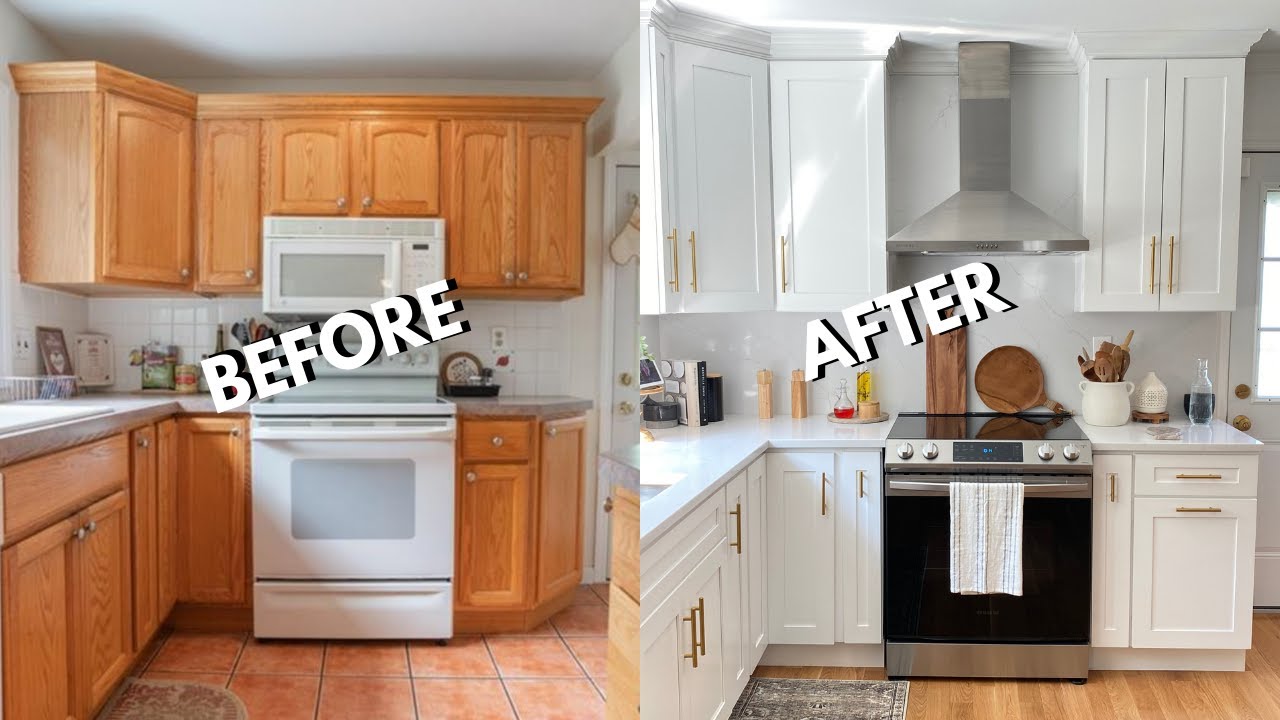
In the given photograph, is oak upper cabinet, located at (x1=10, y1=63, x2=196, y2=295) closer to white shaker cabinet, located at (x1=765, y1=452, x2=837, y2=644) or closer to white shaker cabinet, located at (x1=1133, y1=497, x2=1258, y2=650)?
white shaker cabinet, located at (x1=765, y1=452, x2=837, y2=644)

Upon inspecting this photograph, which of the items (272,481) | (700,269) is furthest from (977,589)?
(272,481)

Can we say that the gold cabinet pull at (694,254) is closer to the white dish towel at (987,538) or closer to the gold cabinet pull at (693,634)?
the white dish towel at (987,538)

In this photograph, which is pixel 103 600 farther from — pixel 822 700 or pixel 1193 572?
pixel 1193 572

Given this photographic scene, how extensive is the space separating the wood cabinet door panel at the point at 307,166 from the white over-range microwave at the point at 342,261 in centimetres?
8

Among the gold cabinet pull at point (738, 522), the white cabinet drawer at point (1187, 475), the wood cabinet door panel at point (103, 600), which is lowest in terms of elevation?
the wood cabinet door panel at point (103, 600)

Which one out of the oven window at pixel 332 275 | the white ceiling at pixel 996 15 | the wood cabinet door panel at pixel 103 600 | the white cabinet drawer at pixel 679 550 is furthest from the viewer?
the oven window at pixel 332 275

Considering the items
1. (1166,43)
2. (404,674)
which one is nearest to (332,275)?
(404,674)

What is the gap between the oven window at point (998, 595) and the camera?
2.96 meters

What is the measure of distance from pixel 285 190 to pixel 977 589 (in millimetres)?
2847

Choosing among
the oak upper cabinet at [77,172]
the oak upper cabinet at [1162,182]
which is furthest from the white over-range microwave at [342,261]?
the oak upper cabinet at [1162,182]

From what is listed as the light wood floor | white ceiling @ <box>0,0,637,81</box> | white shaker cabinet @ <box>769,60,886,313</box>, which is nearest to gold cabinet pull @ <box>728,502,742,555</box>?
the light wood floor

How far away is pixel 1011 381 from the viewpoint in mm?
3582

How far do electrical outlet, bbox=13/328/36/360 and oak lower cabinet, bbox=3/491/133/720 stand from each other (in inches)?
33.8

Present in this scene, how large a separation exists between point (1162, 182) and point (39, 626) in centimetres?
357
